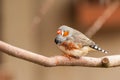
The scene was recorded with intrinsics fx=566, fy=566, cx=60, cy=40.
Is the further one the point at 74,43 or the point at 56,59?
the point at 74,43

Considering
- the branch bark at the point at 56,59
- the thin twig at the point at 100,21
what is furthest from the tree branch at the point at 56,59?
the thin twig at the point at 100,21

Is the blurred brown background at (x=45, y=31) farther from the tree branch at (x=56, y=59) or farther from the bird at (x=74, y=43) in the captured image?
the tree branch at (x=56, y=59)

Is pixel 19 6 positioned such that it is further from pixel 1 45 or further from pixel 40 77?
pixel 1 45

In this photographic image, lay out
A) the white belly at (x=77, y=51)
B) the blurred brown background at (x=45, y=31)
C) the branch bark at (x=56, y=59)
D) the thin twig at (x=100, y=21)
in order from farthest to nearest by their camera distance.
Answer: the blurred brown background at (x=45, y=31), the thin twig at (x=100, y=21), the white belly at (x=77, y=51), the branch bark at (x=56, y=59)

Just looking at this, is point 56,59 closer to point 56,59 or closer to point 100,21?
point 56,59

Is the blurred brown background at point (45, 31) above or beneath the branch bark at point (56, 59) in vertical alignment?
beneath

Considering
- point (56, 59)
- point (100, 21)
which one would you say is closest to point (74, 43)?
point (56, 59)
